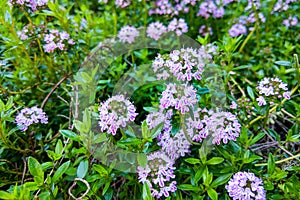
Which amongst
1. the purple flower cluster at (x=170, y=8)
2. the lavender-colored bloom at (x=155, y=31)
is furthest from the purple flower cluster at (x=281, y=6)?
the lavender-colored bloom at (x=155, y=31)

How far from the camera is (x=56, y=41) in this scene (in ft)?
4.84

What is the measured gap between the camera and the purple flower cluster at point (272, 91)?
1.18 meters

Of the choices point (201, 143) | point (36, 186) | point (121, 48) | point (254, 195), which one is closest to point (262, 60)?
point (121, 48)

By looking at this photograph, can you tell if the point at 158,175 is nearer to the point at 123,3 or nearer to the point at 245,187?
the point at 245,187

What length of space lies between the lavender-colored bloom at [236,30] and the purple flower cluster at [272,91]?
0.72 meters

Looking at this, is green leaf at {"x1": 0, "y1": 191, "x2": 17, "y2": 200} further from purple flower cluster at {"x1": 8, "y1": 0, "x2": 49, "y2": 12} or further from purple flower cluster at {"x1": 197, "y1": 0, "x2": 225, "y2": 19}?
purple flower cluster at {"x1": 197, "y1": 0, "x2": 225, "y2": 19}

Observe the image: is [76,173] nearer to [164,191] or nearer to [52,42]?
[164,191]

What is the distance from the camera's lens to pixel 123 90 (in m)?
1.52

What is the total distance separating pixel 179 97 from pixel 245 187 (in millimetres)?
297

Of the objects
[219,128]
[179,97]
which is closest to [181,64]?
[179,97]

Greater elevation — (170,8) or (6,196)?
(170,8)

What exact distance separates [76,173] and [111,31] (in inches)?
41.3

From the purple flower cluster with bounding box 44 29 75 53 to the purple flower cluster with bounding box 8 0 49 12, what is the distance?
0.11 meters

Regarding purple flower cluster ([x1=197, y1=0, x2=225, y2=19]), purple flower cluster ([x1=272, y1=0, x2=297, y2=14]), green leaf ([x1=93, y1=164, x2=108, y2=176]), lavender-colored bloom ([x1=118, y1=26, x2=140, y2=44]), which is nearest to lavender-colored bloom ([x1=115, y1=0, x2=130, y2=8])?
lavender-colored bloom ([x1=118, y1=26, x2=140, y2=44])
